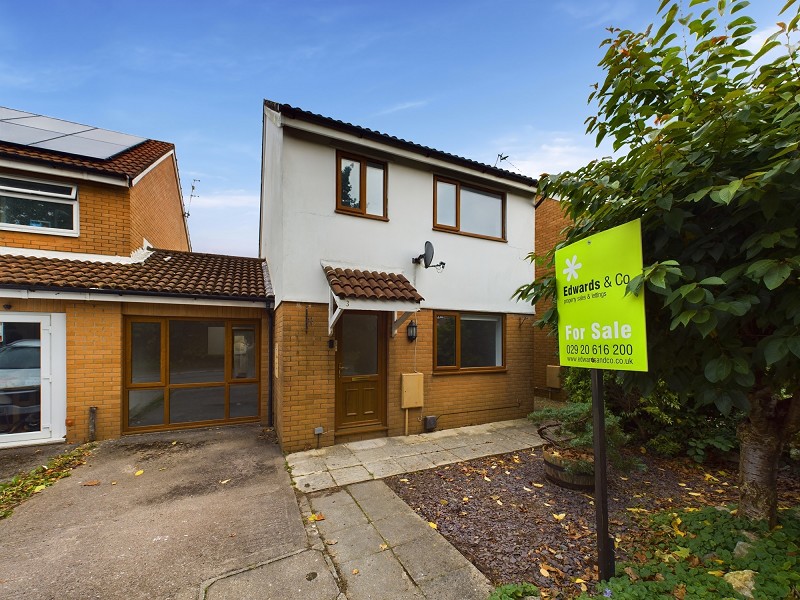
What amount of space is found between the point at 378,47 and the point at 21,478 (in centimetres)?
1028

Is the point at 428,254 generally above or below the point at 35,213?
below

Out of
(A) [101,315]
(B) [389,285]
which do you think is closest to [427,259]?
(B) [389,285]

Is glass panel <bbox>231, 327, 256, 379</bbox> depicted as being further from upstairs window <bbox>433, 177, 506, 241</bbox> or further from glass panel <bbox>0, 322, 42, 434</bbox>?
upstairs window <bbox>433, 177, 506, 241</bbox>

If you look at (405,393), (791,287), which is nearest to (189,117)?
(405,393)

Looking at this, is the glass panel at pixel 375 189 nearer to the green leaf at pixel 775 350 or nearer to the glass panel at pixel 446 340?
the glass panel at pixel 446 340

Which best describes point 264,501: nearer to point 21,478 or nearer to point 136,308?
point 21,478

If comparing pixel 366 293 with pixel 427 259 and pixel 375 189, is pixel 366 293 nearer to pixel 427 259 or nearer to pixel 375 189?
pixel 427 259

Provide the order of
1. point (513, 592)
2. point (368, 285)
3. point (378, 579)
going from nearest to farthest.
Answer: point (513, 592) → point (378, 579) → point (368, 285)

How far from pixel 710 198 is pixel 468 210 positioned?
592 cm

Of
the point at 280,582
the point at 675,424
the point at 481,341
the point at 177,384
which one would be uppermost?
the point at 481,341

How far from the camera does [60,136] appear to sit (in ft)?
26.9

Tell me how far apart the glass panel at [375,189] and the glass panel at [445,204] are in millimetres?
1352

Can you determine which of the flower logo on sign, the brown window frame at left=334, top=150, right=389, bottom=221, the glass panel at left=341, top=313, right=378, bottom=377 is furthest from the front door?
the flower logo on sign

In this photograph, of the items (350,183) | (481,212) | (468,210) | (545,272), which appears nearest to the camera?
(350,183)
